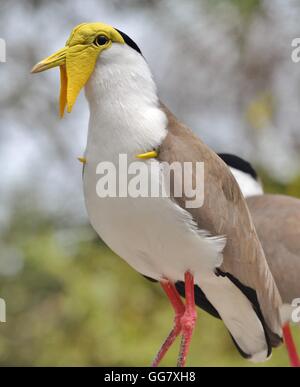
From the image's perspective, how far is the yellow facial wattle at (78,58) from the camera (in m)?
1.38

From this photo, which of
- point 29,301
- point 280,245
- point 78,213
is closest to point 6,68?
point 78,213

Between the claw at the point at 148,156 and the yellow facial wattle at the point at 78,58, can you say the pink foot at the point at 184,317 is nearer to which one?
the claw at the point at 148,156

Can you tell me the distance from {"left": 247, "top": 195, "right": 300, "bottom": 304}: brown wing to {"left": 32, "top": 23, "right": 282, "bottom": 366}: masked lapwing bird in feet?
1.77

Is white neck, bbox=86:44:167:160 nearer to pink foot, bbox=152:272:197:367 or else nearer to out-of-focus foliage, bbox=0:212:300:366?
pink foot, bbox=152:272:197:367

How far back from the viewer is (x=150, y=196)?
1.42 meters

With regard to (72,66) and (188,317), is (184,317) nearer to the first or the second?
(188,317)

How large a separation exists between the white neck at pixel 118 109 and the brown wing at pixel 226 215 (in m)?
0.05

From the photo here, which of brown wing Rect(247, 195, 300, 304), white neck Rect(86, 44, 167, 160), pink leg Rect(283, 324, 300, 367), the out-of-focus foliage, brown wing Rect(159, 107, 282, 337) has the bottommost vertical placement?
the out-of-focus foliage

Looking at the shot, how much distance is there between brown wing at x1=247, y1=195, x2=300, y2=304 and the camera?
6.97 feet

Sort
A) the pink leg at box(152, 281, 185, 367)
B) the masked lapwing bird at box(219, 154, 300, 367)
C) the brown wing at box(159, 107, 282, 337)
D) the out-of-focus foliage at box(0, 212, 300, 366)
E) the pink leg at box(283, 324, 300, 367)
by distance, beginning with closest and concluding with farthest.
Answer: the brown wing at box(159, 107, 282, 337) < the pink leg at box(152, 281, 185, 367) < the pink leg at box(283, 324, 300, 367) < the masked lapwing bird at box(219, 154, 300, 367) < the out-of-focus foliage at box(0, 212, 300, 366)

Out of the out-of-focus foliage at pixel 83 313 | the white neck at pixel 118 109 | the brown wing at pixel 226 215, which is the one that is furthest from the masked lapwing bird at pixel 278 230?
the out-of-focus foliage at pixel 83 313

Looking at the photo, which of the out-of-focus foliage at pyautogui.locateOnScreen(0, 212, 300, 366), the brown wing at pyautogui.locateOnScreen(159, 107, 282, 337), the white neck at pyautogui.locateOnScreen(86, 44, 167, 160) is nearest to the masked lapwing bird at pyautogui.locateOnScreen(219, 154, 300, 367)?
the brown wing at pyautogui.locateOnScreen(159, 107, 282, 337)

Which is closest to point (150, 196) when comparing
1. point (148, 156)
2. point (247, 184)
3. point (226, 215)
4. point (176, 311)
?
point (148, 156)

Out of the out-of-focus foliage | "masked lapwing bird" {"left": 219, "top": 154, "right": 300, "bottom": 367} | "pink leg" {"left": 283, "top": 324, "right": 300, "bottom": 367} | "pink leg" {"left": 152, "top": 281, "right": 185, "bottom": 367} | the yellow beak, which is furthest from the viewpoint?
the out-of-focus foliage
